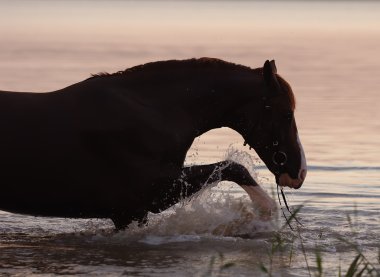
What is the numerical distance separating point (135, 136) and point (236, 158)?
1.07 metres

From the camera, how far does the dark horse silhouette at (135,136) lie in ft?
33.4

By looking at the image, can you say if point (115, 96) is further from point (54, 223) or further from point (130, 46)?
point (130, 46)

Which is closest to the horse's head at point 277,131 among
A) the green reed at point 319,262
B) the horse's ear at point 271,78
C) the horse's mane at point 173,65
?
the horse's ear at point 271,78

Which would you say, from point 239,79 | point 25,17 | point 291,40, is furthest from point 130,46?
point 239,79

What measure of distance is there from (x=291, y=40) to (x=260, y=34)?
2.75 meters

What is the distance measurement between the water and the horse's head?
377 millimetres

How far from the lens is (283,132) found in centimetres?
1057

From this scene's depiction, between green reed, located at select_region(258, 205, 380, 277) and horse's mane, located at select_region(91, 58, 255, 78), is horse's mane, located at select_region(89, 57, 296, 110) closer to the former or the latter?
horse's mane, located at select_region(91, 58, 255, 78)

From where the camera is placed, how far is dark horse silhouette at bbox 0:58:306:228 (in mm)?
10180

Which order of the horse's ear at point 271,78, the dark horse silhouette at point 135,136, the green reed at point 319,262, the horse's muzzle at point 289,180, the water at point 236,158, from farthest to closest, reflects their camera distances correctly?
the horse's muzzle at point 289,180
the horse's ear at point 271,78
the dark horse silhouette at point 135,136
the water at point 236,158
the green reed at point 319,262

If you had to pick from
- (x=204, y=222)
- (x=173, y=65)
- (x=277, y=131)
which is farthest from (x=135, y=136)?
(x=277, y=131)

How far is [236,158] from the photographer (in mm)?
11000

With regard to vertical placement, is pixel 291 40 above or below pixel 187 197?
above

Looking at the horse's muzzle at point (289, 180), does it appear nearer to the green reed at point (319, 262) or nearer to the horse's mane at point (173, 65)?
the green reed at point (319, 262)
